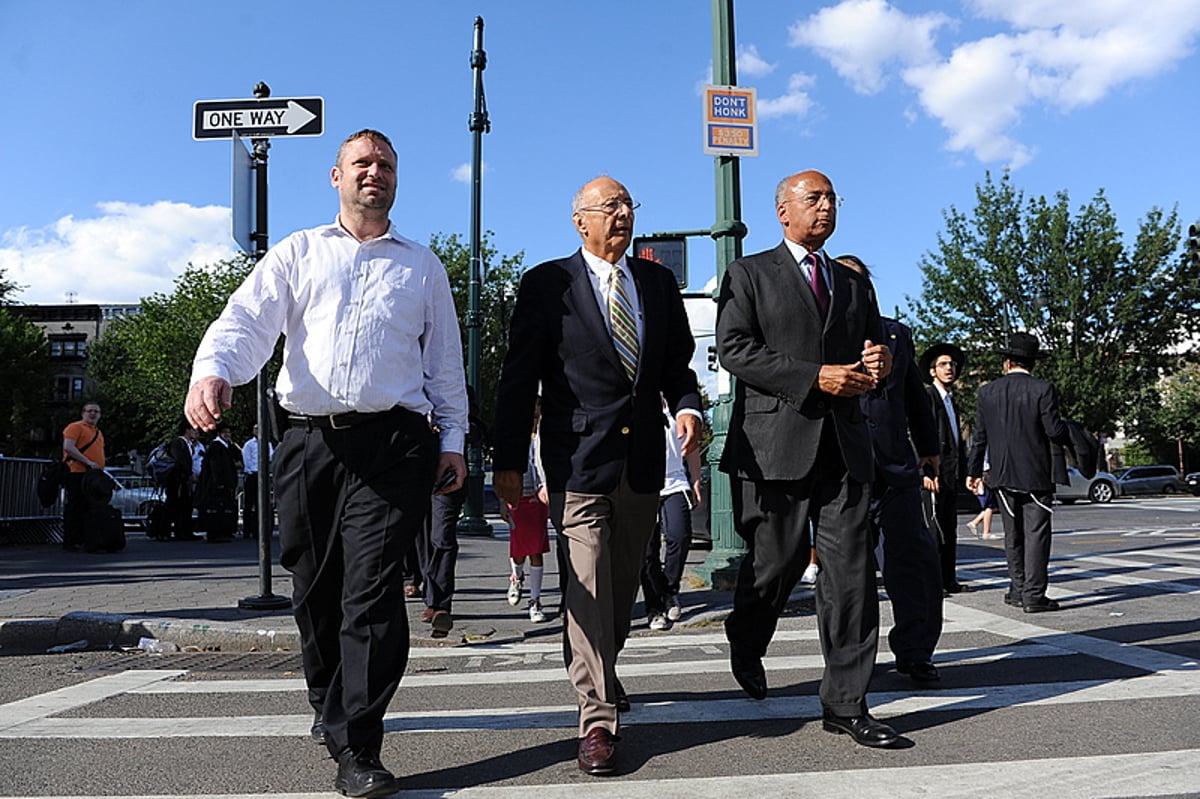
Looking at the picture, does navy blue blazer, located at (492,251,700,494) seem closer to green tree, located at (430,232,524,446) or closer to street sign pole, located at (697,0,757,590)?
street sign pole, located at (697,0,757,590)

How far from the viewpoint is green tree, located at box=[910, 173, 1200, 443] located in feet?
136

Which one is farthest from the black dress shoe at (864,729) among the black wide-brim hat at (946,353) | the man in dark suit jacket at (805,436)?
the black wide-brim hat at (946,353)

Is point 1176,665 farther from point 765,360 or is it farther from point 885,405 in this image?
point 765,360

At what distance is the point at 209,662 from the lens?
246 inches

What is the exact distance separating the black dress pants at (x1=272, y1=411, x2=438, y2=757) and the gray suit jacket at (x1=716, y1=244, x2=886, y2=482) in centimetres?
132

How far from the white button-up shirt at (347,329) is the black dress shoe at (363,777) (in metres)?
1.07

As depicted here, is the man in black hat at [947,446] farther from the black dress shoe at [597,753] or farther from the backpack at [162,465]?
the backpack at [162,465]

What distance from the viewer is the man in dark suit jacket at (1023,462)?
7.43 m

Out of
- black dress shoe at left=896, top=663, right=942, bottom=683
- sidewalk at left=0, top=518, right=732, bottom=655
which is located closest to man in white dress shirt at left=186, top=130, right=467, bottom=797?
black dress shoe at left=896, top=663, right=942, bottom=683

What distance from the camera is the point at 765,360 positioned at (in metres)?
4.19

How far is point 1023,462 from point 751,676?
3998 mm

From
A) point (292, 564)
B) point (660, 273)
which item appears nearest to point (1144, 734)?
point (660, 273)

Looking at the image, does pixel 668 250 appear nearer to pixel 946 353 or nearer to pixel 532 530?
pixel 946 353

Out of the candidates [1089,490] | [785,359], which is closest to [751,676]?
[785,359]
